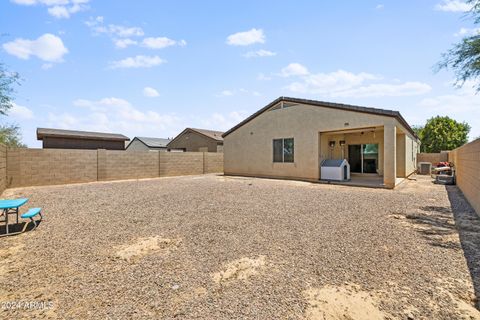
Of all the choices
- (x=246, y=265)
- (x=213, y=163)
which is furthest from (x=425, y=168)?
(x=246, y=265)

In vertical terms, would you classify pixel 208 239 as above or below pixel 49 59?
below

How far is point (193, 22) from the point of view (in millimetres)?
9750

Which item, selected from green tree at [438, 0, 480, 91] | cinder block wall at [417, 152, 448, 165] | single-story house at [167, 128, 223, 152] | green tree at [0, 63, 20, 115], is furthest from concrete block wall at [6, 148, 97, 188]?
cinder block wall at [417, 152, 448, 165]

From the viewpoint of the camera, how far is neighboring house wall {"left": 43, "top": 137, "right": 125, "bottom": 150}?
20766 mm

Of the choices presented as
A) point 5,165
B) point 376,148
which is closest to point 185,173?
point 5,165

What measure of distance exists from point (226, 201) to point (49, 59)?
10.2 m

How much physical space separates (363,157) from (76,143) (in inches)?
924

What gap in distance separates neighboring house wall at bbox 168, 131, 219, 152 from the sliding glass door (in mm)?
13520

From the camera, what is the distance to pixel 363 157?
15320mm

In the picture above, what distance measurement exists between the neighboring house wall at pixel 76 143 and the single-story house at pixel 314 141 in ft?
44.4

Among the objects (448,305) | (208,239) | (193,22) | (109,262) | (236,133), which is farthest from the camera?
(236,133)

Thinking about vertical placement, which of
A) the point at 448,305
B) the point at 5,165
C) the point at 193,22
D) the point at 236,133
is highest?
the point at 193,22

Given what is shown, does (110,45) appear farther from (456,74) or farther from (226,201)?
(456,74)

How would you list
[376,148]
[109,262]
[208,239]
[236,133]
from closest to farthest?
[109,262], [208,239], [376,148], [236,133]
